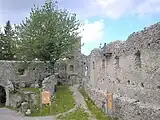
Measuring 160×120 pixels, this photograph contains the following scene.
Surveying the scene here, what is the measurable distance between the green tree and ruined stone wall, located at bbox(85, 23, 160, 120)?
12.0 m

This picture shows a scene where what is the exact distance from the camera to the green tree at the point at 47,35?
35781mm

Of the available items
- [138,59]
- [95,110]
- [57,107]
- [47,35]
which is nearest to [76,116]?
[95,110]

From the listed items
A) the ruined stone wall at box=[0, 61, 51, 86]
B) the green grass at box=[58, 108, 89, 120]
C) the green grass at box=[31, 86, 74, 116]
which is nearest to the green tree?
the ruined stone wall at box=[0, 61, 51, 86]

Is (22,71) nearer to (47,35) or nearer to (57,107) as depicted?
(47,35)

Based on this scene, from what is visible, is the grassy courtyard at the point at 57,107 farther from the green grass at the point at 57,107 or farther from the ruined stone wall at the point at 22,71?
the ruined stone wall at the point at 22,71

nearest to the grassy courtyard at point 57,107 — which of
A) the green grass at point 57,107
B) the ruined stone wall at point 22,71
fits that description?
the green grass at point 57,107

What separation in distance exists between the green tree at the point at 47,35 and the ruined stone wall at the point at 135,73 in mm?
12025

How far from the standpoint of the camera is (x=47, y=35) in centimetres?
3562

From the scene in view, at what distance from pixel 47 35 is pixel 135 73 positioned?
19.1m

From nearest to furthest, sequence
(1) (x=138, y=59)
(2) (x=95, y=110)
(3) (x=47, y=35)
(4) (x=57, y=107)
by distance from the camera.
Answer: (1) (x=138, y=59) < (2) (x=95, y=110) < (4) (x=57, y=107) < (3) (x=47, y=35)

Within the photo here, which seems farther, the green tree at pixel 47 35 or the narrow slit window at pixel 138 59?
the green tree at pixel 47 35

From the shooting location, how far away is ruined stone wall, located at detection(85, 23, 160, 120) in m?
15.4

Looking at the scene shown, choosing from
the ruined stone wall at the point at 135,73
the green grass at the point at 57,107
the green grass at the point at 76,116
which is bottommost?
the green grass at the point at 76,116

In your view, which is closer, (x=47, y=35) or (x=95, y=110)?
(x=95, y=110)
